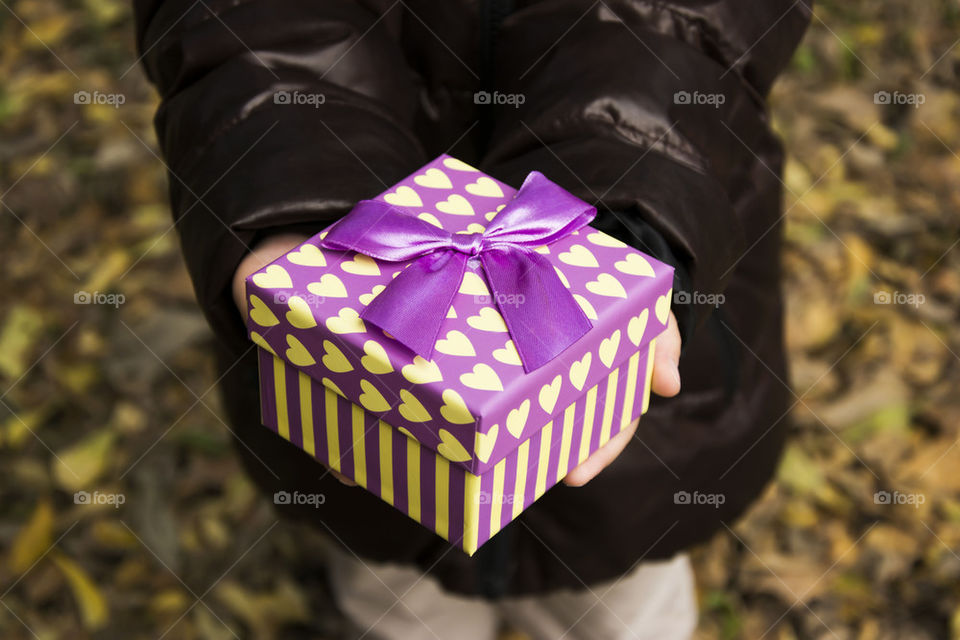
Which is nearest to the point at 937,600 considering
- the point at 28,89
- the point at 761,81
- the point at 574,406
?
the point at 761,81

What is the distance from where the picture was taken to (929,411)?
6.98 feet

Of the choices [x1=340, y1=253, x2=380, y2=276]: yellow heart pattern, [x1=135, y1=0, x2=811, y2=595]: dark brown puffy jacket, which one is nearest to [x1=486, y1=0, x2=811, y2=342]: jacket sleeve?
[x1=135, y1=0, x2=811, y2=595]: dark brown puffy jacket

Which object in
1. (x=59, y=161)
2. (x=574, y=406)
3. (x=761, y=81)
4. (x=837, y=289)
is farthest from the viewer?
(x=59, y=161)

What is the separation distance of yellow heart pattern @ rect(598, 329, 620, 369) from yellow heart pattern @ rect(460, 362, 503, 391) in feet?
0.40

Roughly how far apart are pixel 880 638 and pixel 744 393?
73 cm

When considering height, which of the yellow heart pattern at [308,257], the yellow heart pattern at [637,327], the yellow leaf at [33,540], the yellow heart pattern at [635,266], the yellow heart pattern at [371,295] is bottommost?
the yellow leaf at [33,540]

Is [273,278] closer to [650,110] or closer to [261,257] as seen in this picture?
[261,257]

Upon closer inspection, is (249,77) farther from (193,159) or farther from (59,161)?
(59,161)

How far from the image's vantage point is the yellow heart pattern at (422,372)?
0.89 meters

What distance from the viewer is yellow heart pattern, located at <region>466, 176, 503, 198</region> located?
1.08 m

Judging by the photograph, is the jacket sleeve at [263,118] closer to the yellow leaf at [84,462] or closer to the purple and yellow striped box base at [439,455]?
the purple and yellow striped box base at [439,455]

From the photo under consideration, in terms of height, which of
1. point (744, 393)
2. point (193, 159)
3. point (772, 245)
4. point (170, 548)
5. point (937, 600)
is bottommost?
point (170, 548)

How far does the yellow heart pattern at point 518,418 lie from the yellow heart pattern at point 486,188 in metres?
0.25

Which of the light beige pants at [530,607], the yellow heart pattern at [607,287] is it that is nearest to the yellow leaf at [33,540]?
the light beige pants at [530,607]
